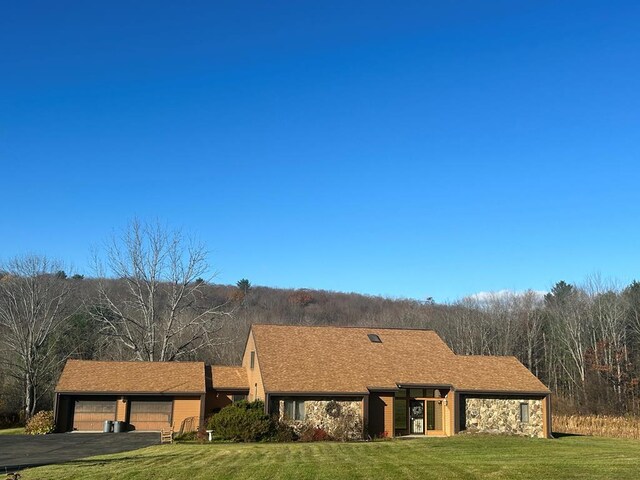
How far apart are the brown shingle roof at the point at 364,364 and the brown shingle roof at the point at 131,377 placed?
4.37m

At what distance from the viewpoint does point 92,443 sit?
2608 cm

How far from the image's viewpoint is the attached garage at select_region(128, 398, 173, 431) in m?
32.4

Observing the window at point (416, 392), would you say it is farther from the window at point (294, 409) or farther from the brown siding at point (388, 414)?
the window at point (294, 409)

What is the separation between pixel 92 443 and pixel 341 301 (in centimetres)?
9455

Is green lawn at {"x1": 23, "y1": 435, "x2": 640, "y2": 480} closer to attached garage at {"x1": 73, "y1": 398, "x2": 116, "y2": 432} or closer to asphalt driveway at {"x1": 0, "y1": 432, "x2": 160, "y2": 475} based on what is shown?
asphalt driveway at {"x1": 0, "y1": 432, "x2": 160, "y2": 475}

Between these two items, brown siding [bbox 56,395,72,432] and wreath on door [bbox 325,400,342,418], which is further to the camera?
brown siding [bbox 56,395,72,432]

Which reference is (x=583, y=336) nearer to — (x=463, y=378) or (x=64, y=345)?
(x=463, y=378)

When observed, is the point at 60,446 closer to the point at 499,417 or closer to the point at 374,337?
the point at 374,337

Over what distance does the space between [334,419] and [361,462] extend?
10.7 metres

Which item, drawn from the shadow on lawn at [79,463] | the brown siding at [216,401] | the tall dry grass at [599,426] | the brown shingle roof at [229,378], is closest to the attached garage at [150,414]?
the brown siding at [216,401]

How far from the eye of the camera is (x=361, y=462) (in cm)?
1825

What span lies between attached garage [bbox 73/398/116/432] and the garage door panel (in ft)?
3.55

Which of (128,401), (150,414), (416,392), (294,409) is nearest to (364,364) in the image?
(416,392)

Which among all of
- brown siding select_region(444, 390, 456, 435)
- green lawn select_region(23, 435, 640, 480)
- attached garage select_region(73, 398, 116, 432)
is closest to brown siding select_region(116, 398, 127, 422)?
attached garage select_region(73, 398, 116, 432)
